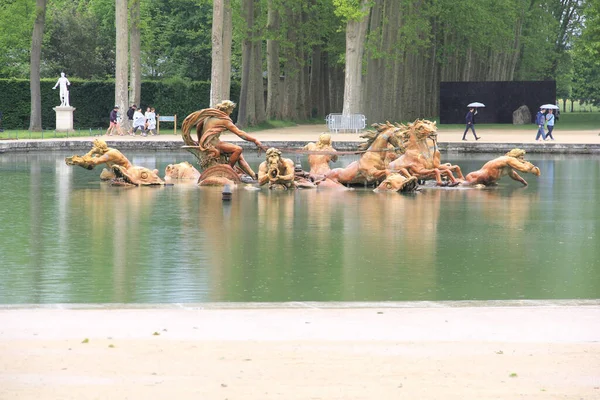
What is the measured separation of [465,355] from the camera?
26.7 feet

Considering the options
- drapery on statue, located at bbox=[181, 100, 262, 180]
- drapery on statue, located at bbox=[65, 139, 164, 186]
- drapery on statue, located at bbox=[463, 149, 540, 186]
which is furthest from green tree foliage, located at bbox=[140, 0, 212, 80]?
drapery on statue, located at bbox=[463, 149, 540, 186]

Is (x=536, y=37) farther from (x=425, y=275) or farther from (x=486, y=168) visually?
(x=425, y=275)

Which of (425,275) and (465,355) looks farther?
(425,275)

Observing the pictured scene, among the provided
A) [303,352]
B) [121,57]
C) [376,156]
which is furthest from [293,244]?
[121,57]

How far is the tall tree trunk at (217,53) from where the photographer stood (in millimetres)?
47531

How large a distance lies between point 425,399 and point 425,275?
6.34m

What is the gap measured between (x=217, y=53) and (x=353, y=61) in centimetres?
636

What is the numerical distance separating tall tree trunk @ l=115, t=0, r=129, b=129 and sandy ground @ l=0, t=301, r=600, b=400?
3954 cm

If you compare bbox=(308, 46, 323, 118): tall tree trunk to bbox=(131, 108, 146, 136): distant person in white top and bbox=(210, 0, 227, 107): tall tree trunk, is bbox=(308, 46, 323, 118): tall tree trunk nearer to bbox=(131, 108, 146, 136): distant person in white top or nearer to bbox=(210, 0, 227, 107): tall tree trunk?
bbox=(210, 0, 227, 107): tall tree trunk

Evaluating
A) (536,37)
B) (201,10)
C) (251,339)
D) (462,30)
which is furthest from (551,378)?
(536,37)

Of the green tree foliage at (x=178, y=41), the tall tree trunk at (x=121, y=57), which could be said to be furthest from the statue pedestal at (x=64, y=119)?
the green tree foliage at (x=178, y=41)

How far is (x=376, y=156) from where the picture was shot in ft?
82.1

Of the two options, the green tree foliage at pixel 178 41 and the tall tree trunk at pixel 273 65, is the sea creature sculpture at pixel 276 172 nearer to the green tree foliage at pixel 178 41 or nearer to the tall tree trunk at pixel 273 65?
the tall tree trunk at pixel 273 65

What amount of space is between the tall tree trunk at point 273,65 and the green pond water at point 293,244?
1197 inches
